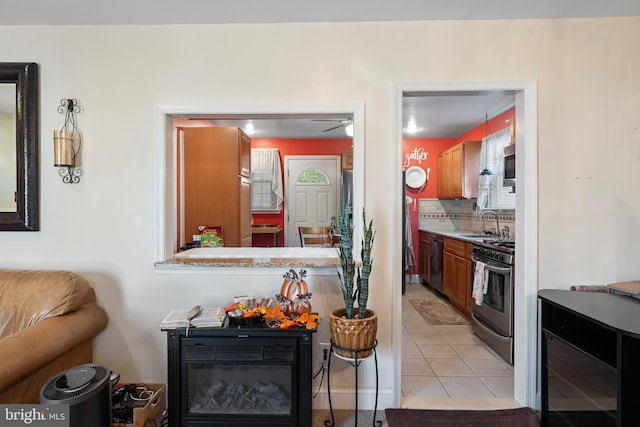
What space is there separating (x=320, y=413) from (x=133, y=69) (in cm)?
254

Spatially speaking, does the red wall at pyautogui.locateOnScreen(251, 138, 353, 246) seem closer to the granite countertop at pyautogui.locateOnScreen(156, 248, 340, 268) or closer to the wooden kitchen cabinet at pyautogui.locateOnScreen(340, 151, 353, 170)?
the wooden kitchen cabinet at pyautogui.locateOnScreen(340, 151, 353, 170)

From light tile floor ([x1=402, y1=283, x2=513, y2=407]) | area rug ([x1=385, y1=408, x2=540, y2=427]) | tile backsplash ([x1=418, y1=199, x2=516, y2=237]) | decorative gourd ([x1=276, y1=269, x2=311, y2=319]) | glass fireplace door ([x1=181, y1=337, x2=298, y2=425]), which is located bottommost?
light tile floor ([x1=402, y1=283, x2=513, y2=407])

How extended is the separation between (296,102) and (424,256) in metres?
4.00

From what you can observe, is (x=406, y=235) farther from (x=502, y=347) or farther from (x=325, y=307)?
(x=325, y=307)

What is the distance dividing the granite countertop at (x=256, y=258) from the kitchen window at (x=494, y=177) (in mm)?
2616

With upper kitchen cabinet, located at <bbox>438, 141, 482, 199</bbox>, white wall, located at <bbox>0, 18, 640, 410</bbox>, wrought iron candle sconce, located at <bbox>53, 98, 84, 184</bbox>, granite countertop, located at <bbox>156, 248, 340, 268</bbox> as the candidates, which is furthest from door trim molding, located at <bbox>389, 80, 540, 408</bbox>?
upper kitchen cabinet, located at <bbox>438, 141, 482, 199</bbox>

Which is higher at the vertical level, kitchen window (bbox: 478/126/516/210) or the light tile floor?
kitchen window (bbox: 478/126/516/210)

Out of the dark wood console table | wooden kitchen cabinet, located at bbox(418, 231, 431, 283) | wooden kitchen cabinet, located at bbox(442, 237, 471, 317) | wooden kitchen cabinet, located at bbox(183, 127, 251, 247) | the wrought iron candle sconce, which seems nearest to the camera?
the dark wood console table

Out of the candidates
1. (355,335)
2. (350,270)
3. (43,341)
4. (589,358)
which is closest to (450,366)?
(589,358)

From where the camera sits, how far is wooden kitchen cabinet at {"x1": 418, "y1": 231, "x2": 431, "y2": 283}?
205 inches

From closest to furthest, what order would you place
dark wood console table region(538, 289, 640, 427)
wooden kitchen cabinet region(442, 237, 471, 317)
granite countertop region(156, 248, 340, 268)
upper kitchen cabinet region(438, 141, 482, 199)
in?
dark wood console table region(538, 289, 640, 427) < granite countertop region(156, 248, 340, 268) < wooden kitchen cabinet region(442, 237, 471, 317) < upper kitchen cabinet region(438, 141, 482, 199)

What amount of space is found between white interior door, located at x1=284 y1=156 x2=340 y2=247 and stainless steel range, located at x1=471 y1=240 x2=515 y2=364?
306 centimetres

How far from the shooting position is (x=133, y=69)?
220cm

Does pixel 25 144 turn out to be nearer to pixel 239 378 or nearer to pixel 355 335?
pixel 239 378
